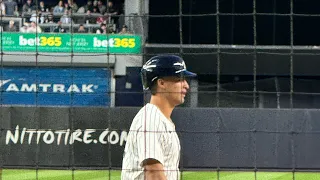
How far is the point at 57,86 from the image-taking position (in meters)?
17.3

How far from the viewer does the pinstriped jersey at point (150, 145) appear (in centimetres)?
353

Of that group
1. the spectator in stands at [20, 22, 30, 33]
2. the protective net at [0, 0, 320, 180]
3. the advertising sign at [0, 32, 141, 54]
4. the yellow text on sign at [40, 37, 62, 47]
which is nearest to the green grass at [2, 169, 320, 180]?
the protective net at [0, 0, 320, 180]

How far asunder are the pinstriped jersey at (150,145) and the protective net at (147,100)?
218 inches

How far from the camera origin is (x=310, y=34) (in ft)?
76.4

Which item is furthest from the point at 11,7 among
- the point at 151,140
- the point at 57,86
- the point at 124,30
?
the point at 151,140

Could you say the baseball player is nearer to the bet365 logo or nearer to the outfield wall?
the outfield wall

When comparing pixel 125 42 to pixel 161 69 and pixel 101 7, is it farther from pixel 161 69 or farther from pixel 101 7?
pixel 161 69

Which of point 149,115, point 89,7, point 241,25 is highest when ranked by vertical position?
point 89,7

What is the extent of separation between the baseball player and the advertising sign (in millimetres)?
16042

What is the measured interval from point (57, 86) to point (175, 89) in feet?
45.0

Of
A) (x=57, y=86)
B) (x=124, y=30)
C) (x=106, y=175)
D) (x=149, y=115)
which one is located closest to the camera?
(x=149, y=115)

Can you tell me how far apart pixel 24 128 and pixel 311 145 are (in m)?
5.01

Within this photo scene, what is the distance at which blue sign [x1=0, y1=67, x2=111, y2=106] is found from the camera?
52.6 ft

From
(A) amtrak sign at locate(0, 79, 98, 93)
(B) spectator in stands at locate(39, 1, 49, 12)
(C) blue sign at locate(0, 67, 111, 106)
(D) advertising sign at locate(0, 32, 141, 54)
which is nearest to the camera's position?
(C) blue sign at locate(0, 67, 111, 106)
